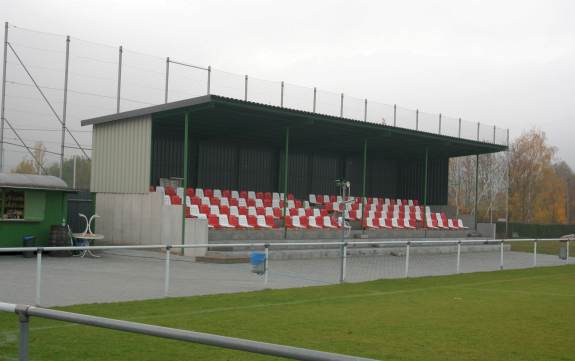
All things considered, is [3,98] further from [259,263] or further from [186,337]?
[186,337]

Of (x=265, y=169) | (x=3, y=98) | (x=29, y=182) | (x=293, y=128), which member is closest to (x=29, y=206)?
(x=29, y=182)

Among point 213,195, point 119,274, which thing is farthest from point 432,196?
point 119,274

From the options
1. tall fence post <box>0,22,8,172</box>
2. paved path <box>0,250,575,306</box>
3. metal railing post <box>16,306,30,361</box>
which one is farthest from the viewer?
tall fence post <box>0,22,8,172</box>

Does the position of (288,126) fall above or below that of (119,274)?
above

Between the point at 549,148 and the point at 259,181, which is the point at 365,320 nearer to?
the point at 259,181

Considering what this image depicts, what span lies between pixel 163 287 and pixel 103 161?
1445cm

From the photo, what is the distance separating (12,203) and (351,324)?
1486 centimetres

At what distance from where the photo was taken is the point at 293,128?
2773cm

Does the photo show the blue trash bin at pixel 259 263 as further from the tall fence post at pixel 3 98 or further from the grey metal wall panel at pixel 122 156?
the tall fence post at pixel 3 98

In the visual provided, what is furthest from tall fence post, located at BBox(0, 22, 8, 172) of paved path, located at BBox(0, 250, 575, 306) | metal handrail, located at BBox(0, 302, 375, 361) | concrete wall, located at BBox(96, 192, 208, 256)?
metal handrail, located at BBox(0, 302, 375, 361)

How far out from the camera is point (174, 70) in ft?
105

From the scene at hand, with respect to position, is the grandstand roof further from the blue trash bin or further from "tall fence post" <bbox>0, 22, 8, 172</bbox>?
the blue trash bin

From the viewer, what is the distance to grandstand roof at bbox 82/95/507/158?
22.8 meters

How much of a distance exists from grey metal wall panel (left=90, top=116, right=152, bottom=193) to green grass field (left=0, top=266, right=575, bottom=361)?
11.9 m
